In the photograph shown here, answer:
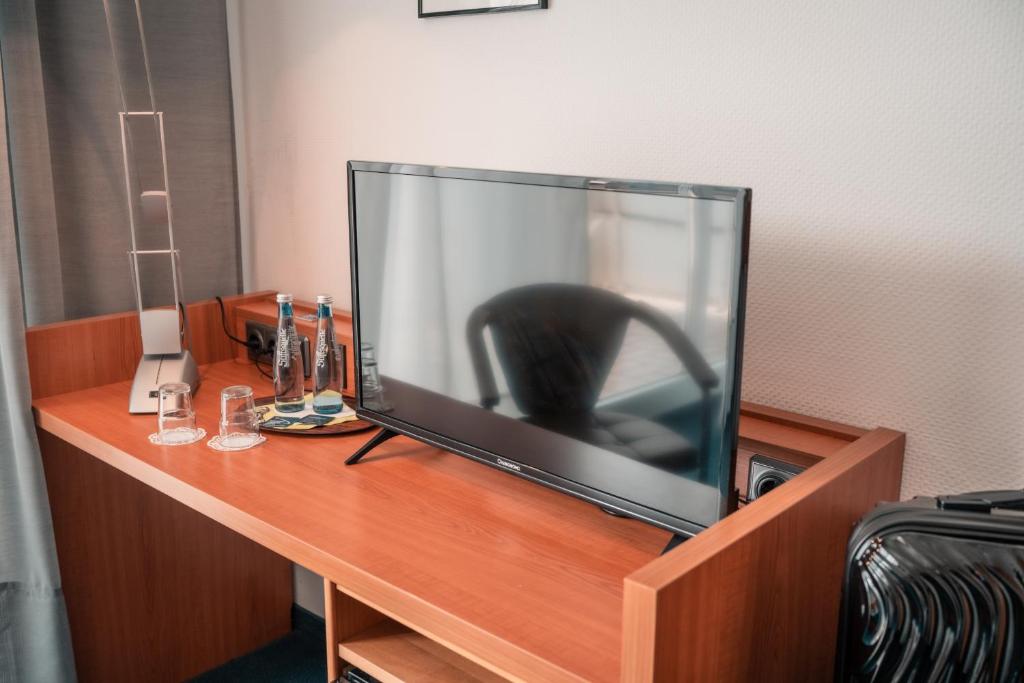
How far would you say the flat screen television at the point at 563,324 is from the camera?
1.21 metres

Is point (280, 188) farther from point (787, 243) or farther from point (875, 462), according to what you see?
point (875, 462)

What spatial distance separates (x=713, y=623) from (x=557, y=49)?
1.13m

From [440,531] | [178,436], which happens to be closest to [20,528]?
[178,436]

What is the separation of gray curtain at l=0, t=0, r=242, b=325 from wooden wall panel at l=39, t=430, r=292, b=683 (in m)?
0.43

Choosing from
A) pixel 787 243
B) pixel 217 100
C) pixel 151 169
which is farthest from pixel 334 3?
pixel 787 243

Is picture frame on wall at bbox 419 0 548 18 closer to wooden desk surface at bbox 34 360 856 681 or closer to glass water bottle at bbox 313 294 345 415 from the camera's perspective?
glass water bottle at bbox 313 294 345 415

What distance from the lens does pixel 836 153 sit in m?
1.41

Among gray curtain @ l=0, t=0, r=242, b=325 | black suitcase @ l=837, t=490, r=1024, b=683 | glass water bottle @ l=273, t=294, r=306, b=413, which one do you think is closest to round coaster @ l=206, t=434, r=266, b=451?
glass water bottle @ l=273, t=294, r=306, b=413

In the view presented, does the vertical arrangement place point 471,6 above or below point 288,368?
above

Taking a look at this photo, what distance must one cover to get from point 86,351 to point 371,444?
832 mm

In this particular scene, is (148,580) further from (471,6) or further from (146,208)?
(471,6)

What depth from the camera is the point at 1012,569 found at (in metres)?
0.94

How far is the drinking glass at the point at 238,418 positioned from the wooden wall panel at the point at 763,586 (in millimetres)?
1057

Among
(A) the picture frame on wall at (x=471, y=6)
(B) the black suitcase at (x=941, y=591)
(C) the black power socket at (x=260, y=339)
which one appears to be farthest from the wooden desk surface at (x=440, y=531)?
(A) the picture frame on wall at (x=471, y=6)
